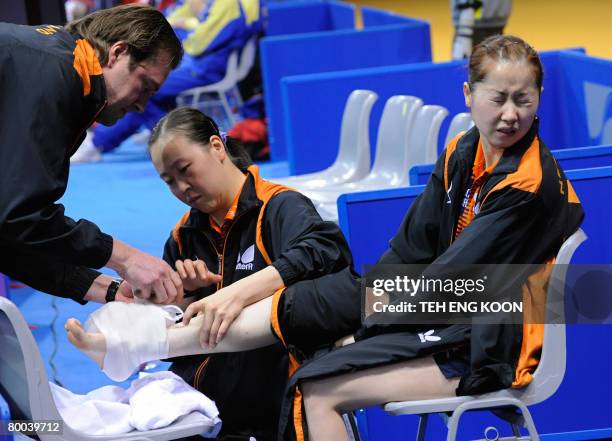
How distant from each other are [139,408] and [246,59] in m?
7.62

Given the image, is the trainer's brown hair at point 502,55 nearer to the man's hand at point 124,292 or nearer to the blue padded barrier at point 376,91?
the man's hand at point 124,292

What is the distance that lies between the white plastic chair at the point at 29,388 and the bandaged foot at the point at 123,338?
0.16m

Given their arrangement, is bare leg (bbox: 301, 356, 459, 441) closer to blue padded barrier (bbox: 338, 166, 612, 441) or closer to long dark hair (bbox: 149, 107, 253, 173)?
long dark hair (bbox: 149, 107, 253, 173)

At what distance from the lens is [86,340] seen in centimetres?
248

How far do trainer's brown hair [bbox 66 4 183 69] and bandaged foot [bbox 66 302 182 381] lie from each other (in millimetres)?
595

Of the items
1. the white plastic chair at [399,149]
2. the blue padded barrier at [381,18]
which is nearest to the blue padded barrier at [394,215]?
the white plastic chair at [399,149]

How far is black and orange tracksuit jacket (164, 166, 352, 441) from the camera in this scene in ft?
8.93

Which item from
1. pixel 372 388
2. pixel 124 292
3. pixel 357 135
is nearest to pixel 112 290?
pixel 124 292

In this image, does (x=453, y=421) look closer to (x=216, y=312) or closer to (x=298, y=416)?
(x=298, y=416)

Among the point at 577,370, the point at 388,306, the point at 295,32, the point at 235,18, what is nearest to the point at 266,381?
the point at 388,306

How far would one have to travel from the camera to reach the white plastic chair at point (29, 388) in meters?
2.25

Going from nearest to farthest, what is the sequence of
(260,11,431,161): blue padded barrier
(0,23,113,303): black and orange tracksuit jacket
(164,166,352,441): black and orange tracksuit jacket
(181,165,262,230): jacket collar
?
(0,23,113,303): black and orange tracksuit jacket
(164,166,352,441): black and orange tracksuit jacket
(181,165,262,230): jacket collar
(260,11,431,161): blue padded barrier

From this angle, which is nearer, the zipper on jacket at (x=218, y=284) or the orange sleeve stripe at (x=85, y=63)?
the orange sleeve stripe at (x=85, y=63)

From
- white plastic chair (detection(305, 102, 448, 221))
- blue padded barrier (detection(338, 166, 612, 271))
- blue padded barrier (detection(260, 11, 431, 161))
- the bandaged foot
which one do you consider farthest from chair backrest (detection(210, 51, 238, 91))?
the bandaged foot
